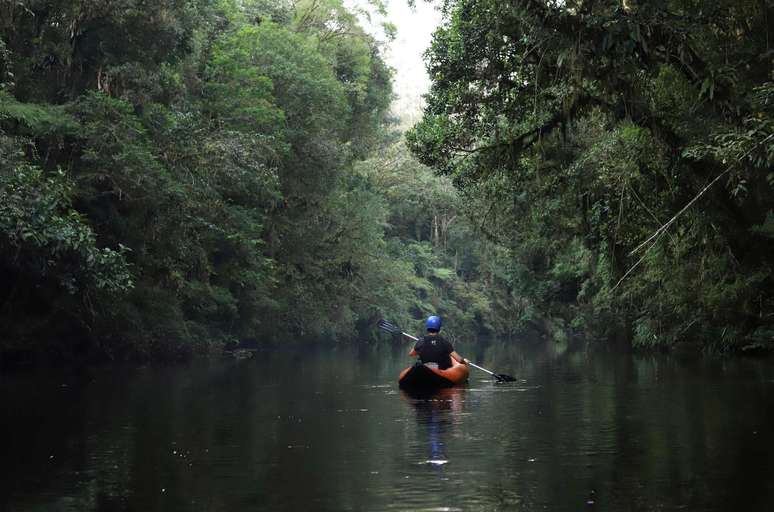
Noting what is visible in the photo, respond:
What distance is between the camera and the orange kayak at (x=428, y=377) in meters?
19.5

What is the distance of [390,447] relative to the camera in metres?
11.4

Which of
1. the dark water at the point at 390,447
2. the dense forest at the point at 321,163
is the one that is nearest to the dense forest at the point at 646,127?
the dense forest at the point at 321,163

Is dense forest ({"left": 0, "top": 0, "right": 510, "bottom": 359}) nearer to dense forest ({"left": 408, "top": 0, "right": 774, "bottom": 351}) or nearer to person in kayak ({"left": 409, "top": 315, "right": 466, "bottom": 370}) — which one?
person in kayak ({"left": 409, "top": 315, "right": 466, "bottom": 370})

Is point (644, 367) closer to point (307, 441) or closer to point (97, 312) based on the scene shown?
point (97, 312)

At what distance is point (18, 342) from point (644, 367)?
16646 mm

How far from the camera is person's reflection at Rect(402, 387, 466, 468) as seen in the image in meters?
11.0

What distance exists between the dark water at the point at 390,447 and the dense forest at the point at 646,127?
2554mm

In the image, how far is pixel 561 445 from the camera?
11.2 metres

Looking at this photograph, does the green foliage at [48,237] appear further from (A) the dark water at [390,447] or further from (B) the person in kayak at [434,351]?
(B) the person in kayak at [434,351]

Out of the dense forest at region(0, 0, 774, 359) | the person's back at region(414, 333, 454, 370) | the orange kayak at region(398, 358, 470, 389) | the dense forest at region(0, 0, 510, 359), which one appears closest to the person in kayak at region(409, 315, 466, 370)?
the person's back at region(414, 333, 454, 370)

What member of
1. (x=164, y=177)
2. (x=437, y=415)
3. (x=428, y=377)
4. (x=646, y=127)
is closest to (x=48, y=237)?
(x=164, y=177)

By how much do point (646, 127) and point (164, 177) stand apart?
13253 millimetres

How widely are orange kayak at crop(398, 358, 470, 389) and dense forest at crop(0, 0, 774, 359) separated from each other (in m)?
4.22

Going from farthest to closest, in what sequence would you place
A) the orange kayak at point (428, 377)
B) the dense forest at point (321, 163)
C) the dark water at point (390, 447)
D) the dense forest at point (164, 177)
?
the dense forest at point (164, 177) < the orange kayak at point (428, 377) < the dense forest at point (321, 163) < the dark water at point (390, 447)
